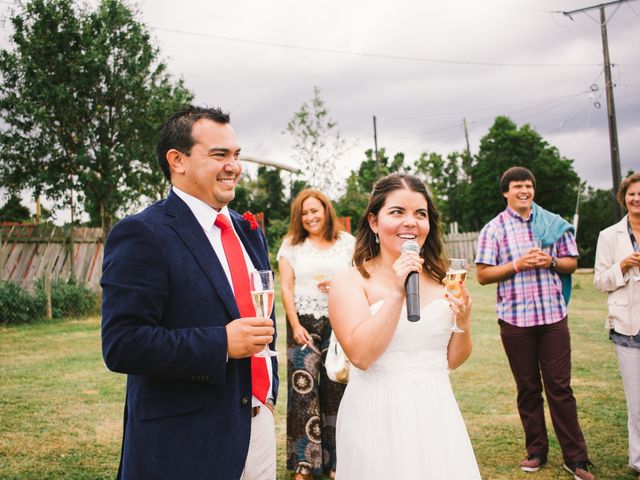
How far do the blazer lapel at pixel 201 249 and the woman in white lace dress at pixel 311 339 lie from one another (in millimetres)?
2784

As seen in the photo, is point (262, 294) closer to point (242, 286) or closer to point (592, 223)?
point (242, 286)

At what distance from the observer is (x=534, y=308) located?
4871 millimetres

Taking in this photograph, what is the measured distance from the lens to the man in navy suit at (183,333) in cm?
203

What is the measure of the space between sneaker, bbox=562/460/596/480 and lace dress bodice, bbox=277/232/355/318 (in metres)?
2.43

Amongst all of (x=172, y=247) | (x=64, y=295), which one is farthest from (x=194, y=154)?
(x=64, y=295)

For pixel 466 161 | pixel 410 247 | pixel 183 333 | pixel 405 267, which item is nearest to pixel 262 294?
pixel 183 333

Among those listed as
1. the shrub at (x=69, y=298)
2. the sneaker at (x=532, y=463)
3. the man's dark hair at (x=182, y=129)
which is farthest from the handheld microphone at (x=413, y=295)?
the shrub at (x=69, y=298)

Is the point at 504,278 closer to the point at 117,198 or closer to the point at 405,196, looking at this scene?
the point at 405,196

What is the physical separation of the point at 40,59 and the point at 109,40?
1891mm

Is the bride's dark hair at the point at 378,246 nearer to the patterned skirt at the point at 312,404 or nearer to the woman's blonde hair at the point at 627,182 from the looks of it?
the patterned skirt at the point at 312,404

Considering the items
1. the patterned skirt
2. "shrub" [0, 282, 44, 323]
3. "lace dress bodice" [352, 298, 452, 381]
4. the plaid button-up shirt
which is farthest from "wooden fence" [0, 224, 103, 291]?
"lace dress bodice" [352, 298, 452, 381]

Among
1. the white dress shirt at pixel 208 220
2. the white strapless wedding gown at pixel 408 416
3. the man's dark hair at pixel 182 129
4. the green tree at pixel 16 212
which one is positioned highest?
the green tree at pixel 16 212

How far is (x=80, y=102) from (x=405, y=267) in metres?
15.4

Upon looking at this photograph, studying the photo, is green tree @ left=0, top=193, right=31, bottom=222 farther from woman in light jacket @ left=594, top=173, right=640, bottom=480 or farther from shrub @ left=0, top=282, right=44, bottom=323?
woman in light jacket @ left=594, top=173, right=640, bottom=480
